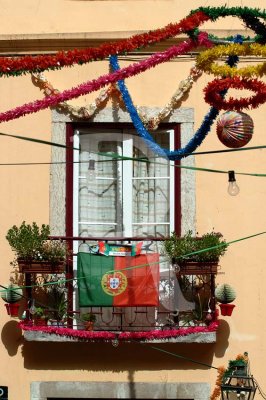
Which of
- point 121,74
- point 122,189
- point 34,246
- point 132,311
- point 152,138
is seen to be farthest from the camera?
point 122,189

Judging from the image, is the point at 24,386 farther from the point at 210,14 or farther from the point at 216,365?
the point at 210,14

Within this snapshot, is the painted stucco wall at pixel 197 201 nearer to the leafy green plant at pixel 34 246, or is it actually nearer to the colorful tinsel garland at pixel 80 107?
the colorful tinsel garland at pixel 80 107

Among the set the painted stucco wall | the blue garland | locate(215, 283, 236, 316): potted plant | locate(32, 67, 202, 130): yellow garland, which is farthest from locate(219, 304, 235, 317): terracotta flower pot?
locate(32, 67, 202, 130): yellow garland

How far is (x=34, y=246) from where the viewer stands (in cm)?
1697

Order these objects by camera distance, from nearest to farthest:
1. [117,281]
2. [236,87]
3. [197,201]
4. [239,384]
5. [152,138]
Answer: [236,87] → [239,384] → [117,281] → [152,138] → [197,201]

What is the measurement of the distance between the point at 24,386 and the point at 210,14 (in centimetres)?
481

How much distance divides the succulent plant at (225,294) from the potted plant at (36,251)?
1734 millimetres

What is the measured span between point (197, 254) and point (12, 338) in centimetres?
229

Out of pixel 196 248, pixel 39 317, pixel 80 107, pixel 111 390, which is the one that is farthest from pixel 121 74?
pixel 111 390

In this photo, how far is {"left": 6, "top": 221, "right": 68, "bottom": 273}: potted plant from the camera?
16969mm

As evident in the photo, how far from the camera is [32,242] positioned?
17.0m

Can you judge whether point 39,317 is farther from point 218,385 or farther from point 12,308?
point 218,385

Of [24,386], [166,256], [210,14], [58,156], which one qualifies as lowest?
[24,386]

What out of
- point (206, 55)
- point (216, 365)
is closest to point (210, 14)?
point (206, 55)
